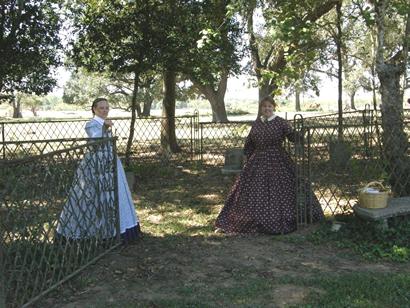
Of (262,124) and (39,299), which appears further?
(262,124)

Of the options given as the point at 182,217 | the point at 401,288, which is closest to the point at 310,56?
the point at 182,217

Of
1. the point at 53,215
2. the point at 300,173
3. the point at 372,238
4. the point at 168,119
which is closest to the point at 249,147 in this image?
the point at 300,173

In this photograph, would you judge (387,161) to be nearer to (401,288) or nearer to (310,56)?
(401,288)

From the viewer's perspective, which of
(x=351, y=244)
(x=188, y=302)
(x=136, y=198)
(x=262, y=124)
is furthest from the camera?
(x=136, y=198)

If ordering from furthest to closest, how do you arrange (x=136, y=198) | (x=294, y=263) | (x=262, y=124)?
(x=136, y=198), (x=262, y=124), (x=294, y=263)

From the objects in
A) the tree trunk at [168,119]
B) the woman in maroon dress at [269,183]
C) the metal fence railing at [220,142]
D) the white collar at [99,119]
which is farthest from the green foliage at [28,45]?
the woman in maroon dress at [269,183]

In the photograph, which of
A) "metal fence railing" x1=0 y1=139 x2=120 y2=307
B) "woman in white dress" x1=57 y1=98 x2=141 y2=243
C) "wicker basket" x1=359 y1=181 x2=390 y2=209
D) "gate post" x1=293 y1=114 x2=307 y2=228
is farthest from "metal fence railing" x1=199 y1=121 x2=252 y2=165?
"metal fence railing" x1=0 y1=139 x2=120 y2=307

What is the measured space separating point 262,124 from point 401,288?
226 cm

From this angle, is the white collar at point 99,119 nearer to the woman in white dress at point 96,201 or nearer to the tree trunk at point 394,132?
the woman in white dress at point 96,201

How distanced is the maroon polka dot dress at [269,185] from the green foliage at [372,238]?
1.37 feet

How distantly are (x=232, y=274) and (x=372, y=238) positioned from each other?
1.51 meters

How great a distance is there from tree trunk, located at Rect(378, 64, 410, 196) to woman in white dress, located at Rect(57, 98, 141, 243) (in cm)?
292

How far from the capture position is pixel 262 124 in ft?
18.1

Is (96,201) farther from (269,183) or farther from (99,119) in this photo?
(269,183)
